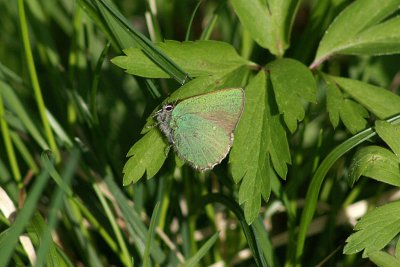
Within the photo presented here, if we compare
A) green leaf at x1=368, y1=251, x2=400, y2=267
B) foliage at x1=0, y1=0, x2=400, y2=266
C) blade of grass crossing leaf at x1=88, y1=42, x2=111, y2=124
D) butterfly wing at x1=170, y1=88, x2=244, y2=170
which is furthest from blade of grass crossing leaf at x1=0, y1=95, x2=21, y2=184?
green leaf at x1=368, y1=251, x2=400, y2=267

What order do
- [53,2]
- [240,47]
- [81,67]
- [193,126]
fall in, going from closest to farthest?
[193,126]
[81,67]
[240,47]
[53,2]

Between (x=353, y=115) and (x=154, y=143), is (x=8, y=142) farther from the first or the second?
(x=353, y=115)

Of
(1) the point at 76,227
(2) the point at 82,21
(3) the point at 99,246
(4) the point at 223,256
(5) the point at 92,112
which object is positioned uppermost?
(2) the point at 82,21

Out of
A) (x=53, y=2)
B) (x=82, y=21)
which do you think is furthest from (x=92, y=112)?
(x=53, y=2)

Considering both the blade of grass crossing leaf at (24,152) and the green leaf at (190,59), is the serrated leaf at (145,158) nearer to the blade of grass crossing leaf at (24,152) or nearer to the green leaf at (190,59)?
the green leaf at (190,59)

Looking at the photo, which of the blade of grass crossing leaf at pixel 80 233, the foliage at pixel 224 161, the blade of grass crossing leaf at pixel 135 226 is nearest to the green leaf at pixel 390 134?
the foliage at pixel 224 161

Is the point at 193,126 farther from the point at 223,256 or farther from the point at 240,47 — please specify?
the point at 240,47

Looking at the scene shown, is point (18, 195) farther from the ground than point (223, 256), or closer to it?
farther from the ground

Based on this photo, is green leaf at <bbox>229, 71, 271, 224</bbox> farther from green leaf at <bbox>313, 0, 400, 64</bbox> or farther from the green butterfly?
green leaf at <bbox>313, 0, 400, 64</bbox>
